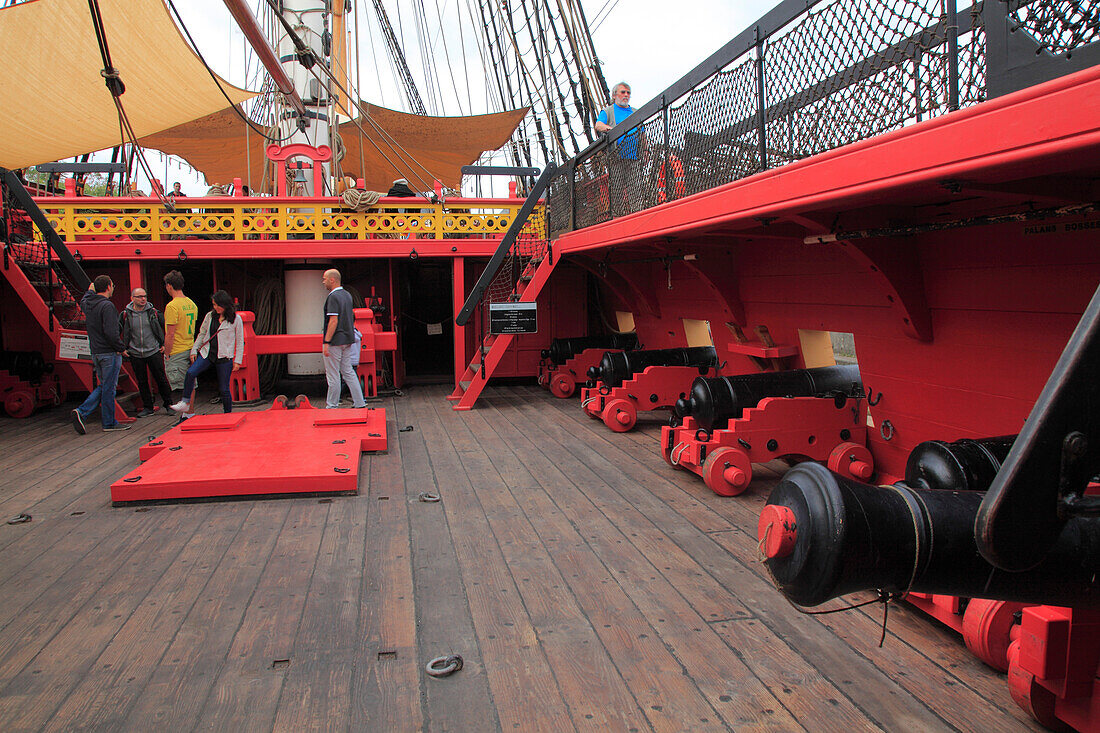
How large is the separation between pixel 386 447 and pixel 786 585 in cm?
480

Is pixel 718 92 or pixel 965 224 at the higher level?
pixel 718 92

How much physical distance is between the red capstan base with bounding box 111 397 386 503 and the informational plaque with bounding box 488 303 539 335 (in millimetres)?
1883

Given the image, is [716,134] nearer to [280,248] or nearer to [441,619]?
[441,619]

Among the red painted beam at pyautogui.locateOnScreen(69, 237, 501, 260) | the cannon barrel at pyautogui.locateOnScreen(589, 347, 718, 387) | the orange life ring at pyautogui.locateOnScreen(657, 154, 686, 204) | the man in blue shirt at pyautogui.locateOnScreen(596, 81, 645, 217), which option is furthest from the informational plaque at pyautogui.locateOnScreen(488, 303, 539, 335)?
the orange life ring at pyautogui.locateOnScreen(657, 154, 686, 204)

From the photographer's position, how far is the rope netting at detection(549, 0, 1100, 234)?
2.51 meters

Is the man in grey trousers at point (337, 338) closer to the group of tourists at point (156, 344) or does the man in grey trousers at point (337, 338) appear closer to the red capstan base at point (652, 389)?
the group of tourists at point (156, 344)

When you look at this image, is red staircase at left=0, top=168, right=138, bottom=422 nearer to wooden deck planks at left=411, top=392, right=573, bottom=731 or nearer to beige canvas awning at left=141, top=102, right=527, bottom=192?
wooden deck planks at left=411, top=392, right=573, bottom=731

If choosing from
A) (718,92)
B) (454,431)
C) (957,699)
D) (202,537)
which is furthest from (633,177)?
(957,699)

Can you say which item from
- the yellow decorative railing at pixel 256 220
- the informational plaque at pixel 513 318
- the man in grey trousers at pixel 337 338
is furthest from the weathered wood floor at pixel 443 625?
the yellow decorative railing at pixel 256 220

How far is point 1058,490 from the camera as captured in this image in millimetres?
1047

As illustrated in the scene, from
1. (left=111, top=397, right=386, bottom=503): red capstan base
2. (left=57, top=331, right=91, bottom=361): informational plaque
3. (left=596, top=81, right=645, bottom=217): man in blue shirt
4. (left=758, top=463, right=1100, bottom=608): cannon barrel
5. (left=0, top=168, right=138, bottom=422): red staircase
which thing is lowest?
(left=111, top=397, right=386, bottom=503): red capstan base

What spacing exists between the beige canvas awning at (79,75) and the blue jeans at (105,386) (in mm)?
4787

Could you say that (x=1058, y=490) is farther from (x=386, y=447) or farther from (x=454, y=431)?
(x=454, y=431)

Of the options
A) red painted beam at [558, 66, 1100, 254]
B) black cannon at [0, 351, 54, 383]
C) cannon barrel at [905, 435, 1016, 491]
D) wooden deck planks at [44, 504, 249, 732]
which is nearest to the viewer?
red painted beam at [558, 66, 1100, 254]
